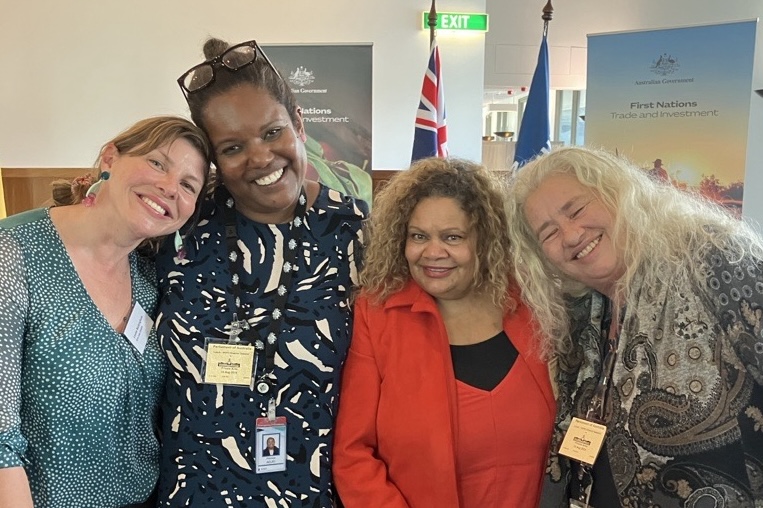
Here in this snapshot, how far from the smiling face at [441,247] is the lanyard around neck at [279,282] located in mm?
343

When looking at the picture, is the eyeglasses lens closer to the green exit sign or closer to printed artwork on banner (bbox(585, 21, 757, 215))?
printed artwork on banner (bbox(585, 21, 757, 215))

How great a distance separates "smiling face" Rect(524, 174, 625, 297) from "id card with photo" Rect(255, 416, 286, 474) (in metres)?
0.90

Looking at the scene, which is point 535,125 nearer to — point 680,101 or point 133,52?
point 680,101

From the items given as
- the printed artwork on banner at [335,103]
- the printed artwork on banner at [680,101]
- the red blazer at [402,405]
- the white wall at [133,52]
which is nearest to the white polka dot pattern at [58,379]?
the red blazer at [402,405]

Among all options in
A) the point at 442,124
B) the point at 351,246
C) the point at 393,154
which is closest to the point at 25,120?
the point at 393,154

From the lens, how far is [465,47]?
17.3 feet

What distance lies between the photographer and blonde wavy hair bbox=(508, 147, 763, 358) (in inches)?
58.6

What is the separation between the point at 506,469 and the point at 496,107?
23.8 ft

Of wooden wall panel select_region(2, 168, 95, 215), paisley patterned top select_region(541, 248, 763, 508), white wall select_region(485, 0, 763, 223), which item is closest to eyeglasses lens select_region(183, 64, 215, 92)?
Answer: paisley patterned top select_region(541, 248, 763, 508)

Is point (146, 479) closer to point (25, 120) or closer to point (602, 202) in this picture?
point (602, 202)

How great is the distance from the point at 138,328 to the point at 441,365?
85 cm

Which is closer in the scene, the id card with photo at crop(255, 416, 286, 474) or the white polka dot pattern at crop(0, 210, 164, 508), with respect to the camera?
the white polka dot pattern at crop(0, 210, 164, 508)

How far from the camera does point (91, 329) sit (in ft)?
4.82

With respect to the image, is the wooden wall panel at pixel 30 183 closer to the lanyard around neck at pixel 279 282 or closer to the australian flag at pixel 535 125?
the australian flag at pixel 535 125
